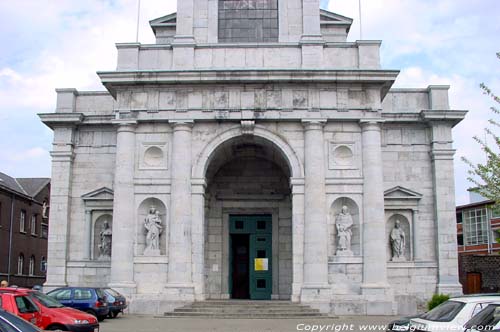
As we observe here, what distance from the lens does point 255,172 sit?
30.6 m

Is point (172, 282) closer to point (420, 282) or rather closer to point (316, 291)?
point (316, 291)

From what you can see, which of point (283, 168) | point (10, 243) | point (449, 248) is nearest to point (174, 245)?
point (283, 168)

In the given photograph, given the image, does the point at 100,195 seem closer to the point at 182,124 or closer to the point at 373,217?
the point at 182,124

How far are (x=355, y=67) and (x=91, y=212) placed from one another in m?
13.5

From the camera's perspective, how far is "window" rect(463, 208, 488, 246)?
185 ft

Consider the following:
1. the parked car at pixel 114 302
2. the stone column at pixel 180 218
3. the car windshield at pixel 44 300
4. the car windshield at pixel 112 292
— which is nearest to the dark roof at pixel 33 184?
the stone column at pixel 180 218

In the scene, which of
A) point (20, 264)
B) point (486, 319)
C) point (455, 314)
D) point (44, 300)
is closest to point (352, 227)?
point (44, 300)

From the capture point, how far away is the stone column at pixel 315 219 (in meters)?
25.0

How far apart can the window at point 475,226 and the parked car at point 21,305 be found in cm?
4768

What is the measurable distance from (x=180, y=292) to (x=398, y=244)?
9865 millimetres

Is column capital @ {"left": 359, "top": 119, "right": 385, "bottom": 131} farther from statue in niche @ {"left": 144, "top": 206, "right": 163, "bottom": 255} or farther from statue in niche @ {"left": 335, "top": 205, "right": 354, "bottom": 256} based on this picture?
statue in niche @ {"left": 144, "top": 206, "right": 163, "bottom": 255}

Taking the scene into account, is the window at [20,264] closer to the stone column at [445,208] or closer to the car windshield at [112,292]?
the car windshield at [112,292]

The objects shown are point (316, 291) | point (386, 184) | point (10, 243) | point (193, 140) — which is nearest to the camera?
point (316, 291)

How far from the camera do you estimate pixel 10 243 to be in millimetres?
46219
